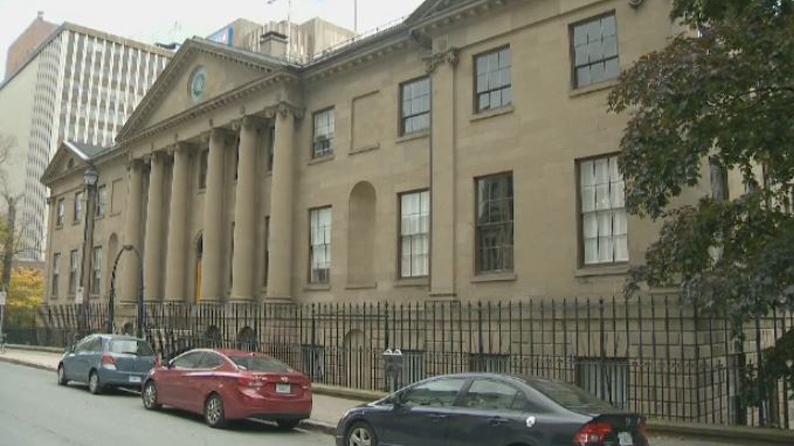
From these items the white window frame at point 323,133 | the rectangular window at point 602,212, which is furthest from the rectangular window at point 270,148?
the rectangular window at point 602,212

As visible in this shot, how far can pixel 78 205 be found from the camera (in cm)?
4675

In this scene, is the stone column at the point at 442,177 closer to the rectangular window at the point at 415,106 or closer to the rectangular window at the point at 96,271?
the rectangular window at the point at 415,106

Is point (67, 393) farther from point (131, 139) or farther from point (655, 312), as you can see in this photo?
point (131, 139)

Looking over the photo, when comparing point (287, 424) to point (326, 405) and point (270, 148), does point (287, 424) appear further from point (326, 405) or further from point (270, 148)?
point (270, 148)

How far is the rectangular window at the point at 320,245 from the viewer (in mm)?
26602

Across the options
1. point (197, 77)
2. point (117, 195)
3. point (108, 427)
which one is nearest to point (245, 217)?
point (197, 77)

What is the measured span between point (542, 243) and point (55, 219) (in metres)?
39.9

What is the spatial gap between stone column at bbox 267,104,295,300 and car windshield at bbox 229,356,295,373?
38.9 feet

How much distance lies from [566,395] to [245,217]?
69.1 feet

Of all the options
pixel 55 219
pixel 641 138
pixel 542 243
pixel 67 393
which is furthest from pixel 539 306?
pixel 55 219

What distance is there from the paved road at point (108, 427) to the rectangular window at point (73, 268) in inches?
1122

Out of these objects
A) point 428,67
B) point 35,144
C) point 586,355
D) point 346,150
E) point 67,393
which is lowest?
point 67,393

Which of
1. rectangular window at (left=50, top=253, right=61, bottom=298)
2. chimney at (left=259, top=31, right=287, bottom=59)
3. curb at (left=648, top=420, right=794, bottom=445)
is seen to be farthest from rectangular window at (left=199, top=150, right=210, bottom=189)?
curb at (left=648, top=420, right=794, bottom=445)

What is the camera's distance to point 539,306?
1861cm
